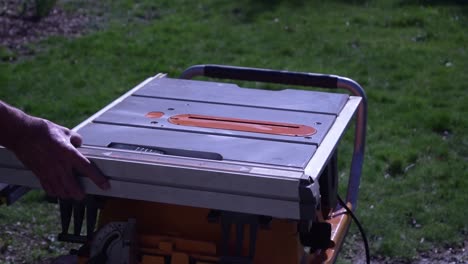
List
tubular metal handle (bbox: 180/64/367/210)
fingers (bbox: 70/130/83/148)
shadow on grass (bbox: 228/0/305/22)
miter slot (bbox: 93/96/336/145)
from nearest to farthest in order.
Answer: fingers (bbox: 70/130/83/148), miter slot (bbox: 93/96/336/145), tubular metal handle (bbox: 180/64/367/210), shadow on grass (bbox: 228/0/305/22)

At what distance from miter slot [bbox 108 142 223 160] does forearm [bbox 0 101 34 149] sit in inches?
13.5

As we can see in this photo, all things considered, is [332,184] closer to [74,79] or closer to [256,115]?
[256,115]

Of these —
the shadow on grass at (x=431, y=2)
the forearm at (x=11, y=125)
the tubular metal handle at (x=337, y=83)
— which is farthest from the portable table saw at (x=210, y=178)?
the shadow on grass at (x=431, y=2)

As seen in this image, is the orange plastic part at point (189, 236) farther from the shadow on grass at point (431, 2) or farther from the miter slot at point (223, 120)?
the shadow on grass at point (431, 2)

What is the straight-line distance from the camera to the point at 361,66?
26.5ft

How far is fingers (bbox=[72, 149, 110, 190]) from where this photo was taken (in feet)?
7.70

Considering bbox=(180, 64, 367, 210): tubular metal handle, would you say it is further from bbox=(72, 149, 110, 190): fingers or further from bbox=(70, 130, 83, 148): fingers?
bbox=(72, 149, 110, 190): fingers

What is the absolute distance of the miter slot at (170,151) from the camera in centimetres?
252

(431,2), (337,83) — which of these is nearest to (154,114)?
(337,83)

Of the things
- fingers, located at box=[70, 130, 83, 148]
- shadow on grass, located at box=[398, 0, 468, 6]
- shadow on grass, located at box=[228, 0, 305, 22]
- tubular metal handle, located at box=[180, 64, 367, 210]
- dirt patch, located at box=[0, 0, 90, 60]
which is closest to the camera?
fingers, located at box=[70, 130, 83, 148]

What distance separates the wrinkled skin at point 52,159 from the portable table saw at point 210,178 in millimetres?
50

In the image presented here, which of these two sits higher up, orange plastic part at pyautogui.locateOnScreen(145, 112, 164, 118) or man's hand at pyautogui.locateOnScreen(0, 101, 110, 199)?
man's hand at pyautogui.locateOnScreen(0, 101, 110, 199)

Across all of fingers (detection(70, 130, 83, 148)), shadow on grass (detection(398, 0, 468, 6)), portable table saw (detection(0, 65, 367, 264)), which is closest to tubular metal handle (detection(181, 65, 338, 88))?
portable table saw (detection(0, 65, 367, 264))

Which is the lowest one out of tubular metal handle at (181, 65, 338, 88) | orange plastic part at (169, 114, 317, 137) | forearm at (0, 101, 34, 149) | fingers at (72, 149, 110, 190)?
tubular metal handle at (181, 65, 338, 88)
